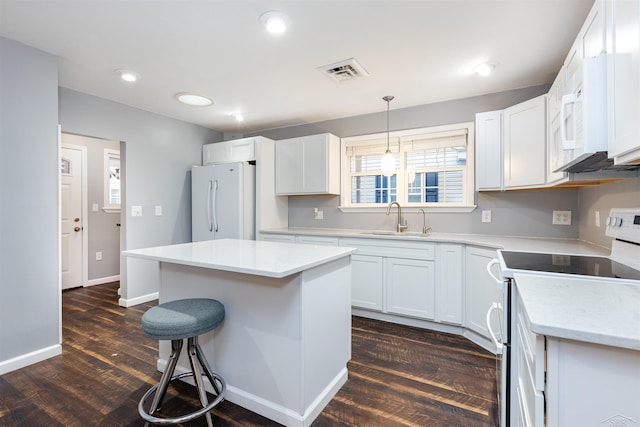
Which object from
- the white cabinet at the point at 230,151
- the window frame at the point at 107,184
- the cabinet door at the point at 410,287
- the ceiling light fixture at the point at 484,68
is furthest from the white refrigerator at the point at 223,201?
the ceiling light fixture at the point at 484,68

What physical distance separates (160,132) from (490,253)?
13.2 feet

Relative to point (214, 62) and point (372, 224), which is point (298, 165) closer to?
point (372, 224)

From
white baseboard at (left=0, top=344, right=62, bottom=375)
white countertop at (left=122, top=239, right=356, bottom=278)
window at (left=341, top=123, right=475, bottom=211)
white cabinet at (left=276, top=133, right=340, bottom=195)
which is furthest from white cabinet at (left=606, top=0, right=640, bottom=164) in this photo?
white baseboard at (left=0, top=344, right=62, bottom=375)

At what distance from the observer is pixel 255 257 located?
5.82ft

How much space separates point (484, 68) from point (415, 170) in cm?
132

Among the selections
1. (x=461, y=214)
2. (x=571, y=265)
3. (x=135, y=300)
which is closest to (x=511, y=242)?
(x=461, y=214)

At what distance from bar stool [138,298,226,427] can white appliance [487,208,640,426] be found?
1.42 m

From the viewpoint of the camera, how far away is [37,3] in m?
1.82

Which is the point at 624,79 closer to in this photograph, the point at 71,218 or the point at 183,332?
the point at 183,332

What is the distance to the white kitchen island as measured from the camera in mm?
1619

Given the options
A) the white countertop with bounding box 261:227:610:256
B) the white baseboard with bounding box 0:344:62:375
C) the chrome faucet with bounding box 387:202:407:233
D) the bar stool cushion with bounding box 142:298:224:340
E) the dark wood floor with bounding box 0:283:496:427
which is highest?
the chrome faucet with bounding box 387:202:407:233

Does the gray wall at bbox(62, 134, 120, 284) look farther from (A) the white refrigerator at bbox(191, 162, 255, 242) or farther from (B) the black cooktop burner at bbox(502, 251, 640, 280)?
(B) the black cooktop burner at bbox(502, 251, 640, 280)

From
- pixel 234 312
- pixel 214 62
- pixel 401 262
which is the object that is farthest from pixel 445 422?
pixel 214 62

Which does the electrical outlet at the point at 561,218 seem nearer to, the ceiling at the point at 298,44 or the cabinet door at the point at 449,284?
the cabinet door at the point at 449,284
